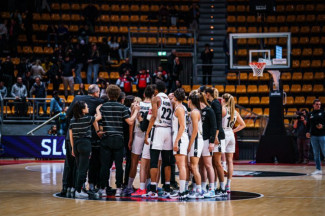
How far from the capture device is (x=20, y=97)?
22344 mm

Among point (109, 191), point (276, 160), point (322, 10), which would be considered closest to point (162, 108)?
point (109, 191)

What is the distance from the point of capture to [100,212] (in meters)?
8.66

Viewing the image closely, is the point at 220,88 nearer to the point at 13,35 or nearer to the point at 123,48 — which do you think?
the point at 123,48

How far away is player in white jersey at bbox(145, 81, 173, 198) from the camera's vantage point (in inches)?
404

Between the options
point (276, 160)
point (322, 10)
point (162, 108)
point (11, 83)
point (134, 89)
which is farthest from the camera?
point (322, 10)

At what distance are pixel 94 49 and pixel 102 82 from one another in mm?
3863

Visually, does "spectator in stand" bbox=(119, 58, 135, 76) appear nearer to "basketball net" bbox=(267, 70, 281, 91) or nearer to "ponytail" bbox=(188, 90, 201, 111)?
"basketball net" bbox=(267, 70, 281, 91)

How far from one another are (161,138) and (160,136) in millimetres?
41

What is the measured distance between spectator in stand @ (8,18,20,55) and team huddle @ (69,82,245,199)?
17895 mm

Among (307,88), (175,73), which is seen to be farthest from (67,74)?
(307,88)

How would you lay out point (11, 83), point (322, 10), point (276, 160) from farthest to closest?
point (322, 10), point (11, 83), point (276, 160)

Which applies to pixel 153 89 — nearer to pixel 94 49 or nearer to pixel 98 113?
pixel 98 113

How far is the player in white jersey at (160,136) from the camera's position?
1027cm

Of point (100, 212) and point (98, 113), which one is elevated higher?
point (98, 113)
